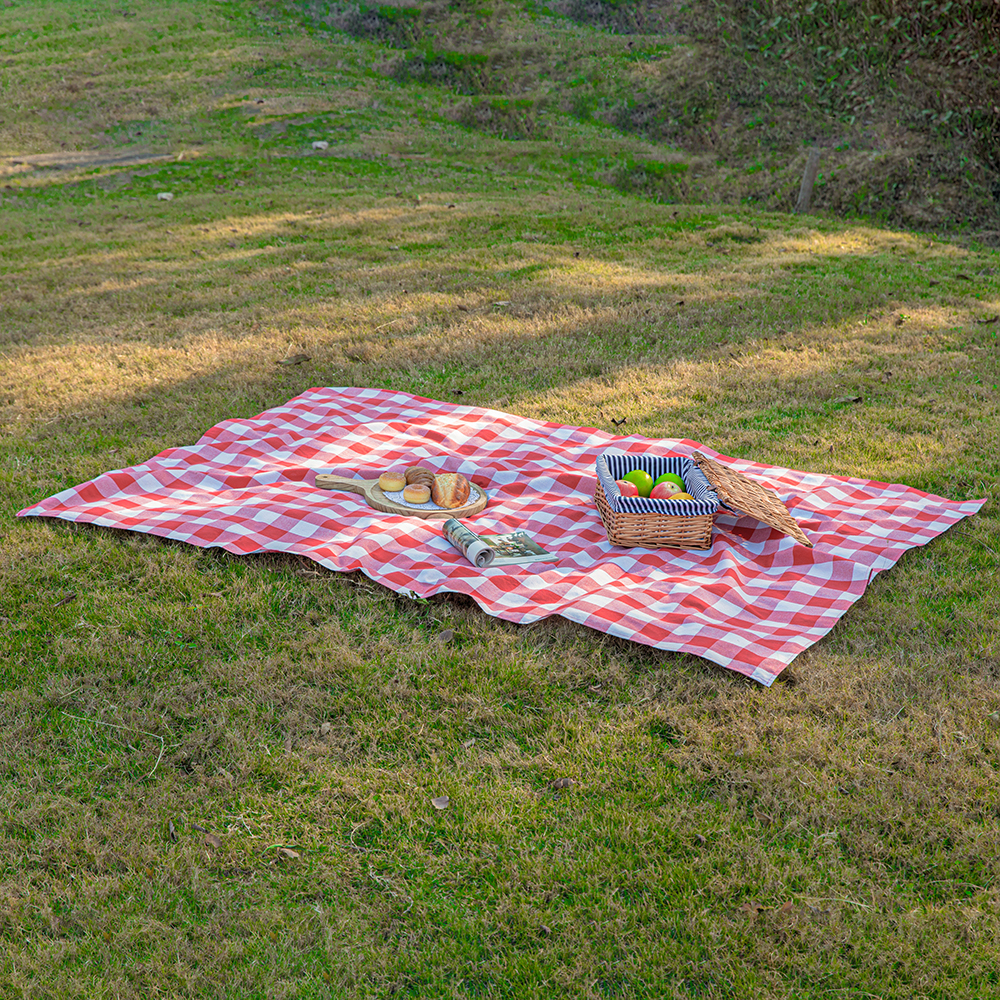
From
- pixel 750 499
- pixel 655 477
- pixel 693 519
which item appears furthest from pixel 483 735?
pixel 655 477

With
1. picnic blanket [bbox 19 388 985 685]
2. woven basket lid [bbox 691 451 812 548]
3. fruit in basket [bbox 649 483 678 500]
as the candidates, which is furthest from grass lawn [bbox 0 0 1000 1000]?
fruit in basket [bbox 649 483 678 500]

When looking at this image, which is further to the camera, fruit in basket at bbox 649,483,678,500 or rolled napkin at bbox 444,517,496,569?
fruit in basket at bbox 649,483,678,500

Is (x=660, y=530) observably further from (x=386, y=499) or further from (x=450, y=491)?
(x=386, y=499)

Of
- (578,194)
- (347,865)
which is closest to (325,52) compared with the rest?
(578,194)

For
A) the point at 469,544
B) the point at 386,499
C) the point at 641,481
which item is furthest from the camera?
the point at 386,499

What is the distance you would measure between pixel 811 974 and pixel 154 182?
1681cm

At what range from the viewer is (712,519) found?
4.40 m

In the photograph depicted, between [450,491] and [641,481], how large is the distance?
3.52 feet

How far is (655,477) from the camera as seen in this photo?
472 cm

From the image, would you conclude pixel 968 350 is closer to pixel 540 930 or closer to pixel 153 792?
pixel 540 930

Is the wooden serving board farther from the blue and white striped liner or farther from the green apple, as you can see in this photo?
the green apple

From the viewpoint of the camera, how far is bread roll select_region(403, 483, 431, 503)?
473 centimetres

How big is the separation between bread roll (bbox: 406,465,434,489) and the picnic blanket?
29cm

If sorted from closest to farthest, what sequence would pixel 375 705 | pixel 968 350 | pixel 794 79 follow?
1. pixel 375 705
2. pixel 968 350
3. pixel 794 79
